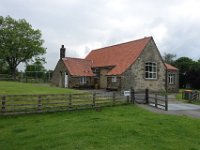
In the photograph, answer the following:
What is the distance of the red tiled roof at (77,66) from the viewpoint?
39281 millimetres

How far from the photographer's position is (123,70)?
34844 mm

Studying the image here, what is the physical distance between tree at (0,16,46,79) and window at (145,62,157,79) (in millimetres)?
26528

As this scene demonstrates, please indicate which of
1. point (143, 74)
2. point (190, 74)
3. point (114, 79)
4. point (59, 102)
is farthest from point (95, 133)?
point (190, 74)

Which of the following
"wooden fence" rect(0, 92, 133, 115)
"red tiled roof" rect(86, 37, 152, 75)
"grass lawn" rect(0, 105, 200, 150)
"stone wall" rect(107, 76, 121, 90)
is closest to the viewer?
"grass lawn" rect(0, 105, 200, 150)

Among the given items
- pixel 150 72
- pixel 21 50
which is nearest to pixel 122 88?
pixel 150 72

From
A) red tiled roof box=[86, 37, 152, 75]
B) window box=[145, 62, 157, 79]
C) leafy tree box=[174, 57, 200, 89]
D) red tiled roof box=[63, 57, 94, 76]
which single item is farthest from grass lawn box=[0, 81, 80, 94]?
leafy tree box=[174, 57, 200, 89]

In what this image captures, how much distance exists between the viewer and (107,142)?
10781 mm

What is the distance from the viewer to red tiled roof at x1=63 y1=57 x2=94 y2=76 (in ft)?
129

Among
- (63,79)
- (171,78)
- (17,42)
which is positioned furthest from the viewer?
(17,42)

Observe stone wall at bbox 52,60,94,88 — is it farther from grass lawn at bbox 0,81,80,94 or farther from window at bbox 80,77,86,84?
grass lawn at bbox 0,81,80,94

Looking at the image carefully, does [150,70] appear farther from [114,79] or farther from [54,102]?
[54,102]

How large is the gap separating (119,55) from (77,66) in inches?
243

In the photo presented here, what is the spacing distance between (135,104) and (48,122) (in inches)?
354

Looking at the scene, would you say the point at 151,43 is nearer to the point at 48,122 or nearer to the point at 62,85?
the point at 62,85
